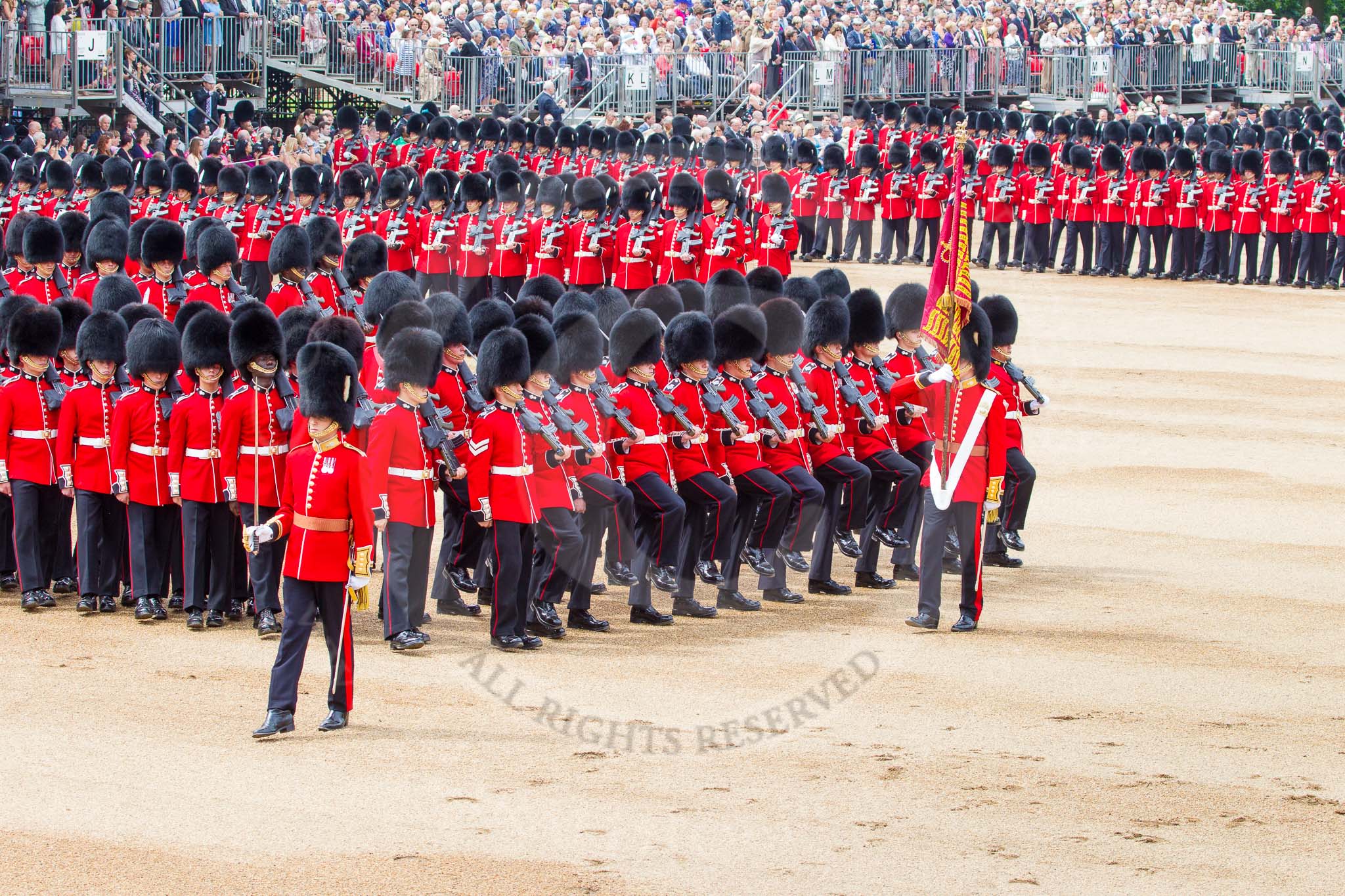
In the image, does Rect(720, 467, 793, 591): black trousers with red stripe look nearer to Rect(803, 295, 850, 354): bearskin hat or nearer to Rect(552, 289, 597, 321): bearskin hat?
Rect(803, 295, 850, 354): bearskin hat

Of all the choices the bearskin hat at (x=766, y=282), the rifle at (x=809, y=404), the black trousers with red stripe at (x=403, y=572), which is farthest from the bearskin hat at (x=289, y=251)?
the black trousers with red stripe at (x=403, y=572)

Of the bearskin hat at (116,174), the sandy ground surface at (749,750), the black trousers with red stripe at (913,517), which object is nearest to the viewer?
the sandy ground surface at (749,750)

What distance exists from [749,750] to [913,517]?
8.86ft

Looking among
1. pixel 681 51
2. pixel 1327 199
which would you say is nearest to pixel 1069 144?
pixel 1327 199

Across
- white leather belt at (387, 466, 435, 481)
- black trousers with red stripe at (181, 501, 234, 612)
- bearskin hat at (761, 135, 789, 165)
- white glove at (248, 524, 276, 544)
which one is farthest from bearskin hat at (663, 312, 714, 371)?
bearskin hat at (761, 135, 789, 165)

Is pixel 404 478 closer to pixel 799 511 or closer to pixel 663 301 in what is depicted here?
pixel 799 511

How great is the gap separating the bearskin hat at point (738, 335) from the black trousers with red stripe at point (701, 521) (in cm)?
55

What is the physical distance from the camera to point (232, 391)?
752cm

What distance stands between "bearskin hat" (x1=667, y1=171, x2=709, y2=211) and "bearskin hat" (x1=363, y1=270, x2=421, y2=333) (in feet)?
17.9

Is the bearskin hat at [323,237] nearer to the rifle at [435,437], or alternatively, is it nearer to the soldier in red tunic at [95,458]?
the soldier in red tunic at [95,458]

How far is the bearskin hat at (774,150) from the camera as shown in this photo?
59.4ft

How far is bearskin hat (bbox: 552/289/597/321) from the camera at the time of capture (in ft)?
26.8

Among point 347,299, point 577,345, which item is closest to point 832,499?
point 577,345

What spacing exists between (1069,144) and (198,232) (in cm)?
963
